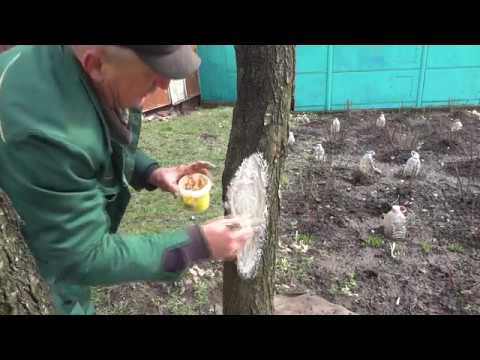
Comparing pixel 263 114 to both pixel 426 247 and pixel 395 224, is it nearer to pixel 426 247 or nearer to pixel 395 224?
pixel 395 224

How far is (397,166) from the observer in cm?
454

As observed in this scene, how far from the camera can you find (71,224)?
0.98 meters

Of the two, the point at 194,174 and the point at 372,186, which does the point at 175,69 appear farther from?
the point at 372,186

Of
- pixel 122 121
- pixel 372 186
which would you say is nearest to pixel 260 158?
pixel 122 121

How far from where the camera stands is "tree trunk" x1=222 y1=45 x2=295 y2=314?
62.7 inches

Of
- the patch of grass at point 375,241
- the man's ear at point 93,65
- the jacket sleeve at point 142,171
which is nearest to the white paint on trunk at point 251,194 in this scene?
the jacket sleeve at point 142,171

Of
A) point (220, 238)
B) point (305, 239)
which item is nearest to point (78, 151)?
point (220, 238)

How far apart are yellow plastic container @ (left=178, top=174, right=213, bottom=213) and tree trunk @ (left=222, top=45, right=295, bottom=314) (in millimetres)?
158

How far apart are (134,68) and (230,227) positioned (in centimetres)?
52

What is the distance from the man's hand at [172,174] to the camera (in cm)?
159

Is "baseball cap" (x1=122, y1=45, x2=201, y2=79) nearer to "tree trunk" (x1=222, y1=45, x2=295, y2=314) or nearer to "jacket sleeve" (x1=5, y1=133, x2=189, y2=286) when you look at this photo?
"jacket sleeve" (x1=5, y1=133, x2=189, y2=286)

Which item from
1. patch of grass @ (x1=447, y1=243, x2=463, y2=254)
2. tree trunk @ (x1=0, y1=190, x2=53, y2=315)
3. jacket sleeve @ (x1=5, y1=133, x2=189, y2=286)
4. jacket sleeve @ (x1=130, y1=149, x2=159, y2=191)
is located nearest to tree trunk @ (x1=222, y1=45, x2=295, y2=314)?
jacket sleeve @ (x1=130, y1=149, x2=159, y2=191)

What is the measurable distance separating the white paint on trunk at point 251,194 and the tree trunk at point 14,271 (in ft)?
2.64

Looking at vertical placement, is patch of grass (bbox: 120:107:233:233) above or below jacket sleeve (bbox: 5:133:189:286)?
below
